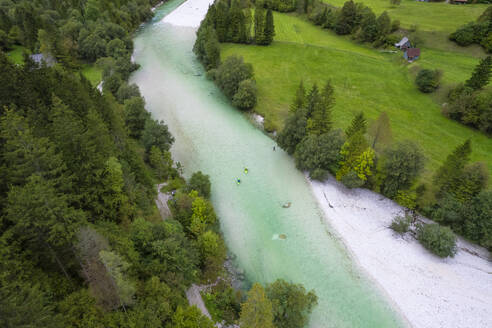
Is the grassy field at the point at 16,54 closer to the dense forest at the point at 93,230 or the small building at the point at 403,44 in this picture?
the dense forest at the point at 93,230

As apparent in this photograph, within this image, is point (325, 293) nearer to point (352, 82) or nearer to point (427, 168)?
point (427, 168)

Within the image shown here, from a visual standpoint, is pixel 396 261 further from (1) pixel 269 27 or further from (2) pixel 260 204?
(1) pixel 269 27

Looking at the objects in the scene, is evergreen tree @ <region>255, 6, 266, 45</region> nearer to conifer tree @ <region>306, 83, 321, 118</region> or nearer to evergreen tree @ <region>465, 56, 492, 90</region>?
conifer tree @ <region>306, 83, 321, 118</region>

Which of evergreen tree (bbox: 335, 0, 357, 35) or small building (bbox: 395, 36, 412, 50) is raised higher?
evergreen tree (bbox: 335, 0, 357, 35)

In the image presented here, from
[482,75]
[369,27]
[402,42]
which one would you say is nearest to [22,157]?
[482,75]

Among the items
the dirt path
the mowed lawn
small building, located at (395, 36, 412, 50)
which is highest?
small building, located at (395, 36, 412, 50)

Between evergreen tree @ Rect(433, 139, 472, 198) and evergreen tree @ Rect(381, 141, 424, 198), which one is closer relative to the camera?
evergreen tree @ Rect(433, 139, 472, 198)

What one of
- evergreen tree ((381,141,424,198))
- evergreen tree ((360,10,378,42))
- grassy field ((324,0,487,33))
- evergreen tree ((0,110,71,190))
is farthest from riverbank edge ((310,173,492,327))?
grassy field ((324,0,487,33))

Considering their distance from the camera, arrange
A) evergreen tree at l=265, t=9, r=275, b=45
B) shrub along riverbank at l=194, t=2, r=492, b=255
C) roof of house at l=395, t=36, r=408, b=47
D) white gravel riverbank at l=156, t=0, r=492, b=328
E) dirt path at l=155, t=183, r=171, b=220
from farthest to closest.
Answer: evergreen tree at l=265, t=9, r=275, b=45 → roof of house at l=395, t=36, r=408, b=47 → dirt path at l=155, t=183, r=171, b=220 → shrub along riverbank at l=194, t=2, r=492, b=255 → white gravel riverbank at l=156, t=0, r=492, b=328
